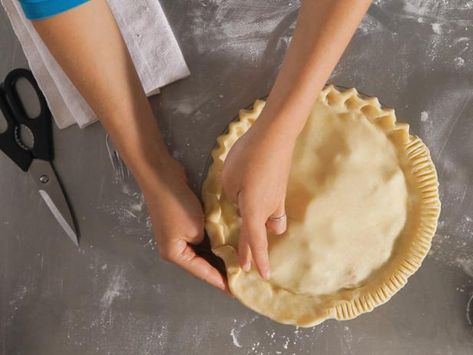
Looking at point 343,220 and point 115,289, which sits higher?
point 343,220

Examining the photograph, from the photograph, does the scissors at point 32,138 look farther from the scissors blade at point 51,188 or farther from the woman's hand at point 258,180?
the woman's hand at point 258,180

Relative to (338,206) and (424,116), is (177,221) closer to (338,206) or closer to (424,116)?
(338,206)

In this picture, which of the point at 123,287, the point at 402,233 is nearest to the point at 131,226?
the point at 123,287

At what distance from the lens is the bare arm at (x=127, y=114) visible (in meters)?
0.82

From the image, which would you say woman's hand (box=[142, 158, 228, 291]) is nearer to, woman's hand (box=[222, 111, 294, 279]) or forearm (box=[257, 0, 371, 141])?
woman's hand (box=[222, 111, 294, 279])

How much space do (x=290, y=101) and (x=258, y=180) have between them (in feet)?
0.40

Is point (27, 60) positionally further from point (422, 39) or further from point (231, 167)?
point (422, 39)

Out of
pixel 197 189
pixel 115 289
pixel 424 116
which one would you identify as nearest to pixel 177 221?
pixel 197 189

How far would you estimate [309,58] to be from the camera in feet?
2.43

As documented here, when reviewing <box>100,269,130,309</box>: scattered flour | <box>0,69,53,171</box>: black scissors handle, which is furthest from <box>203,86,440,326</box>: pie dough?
<box>0,69,53,171</box>: black scissors handle

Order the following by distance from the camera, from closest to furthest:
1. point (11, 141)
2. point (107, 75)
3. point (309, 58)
→ point (309, 58) → point (107, 75) → point (11, 141)

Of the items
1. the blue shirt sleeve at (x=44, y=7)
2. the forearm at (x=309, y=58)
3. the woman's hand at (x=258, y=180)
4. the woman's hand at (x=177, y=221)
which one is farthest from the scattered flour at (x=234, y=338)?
the blue shirt sleeve at (x=44, y=7)

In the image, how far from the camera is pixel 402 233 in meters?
0.95

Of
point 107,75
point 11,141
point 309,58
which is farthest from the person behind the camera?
point 11,141
